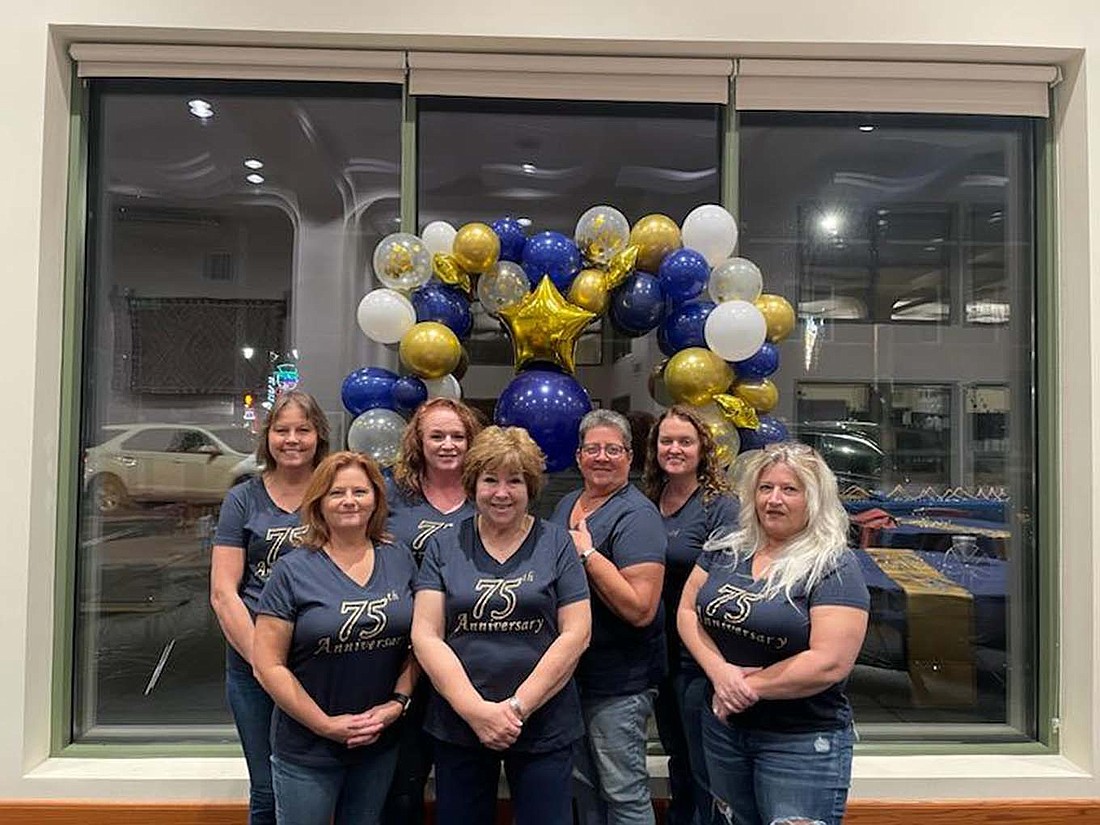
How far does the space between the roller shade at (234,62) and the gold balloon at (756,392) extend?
160 cm

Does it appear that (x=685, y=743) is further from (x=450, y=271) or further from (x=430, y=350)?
(x=450, y=271)

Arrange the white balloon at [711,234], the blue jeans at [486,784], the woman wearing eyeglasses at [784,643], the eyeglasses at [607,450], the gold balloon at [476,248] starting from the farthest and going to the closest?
A: the white balloon at [711,234]
the gold balloon at [476,248]
the eyeglasses at [607,450]
the blue jeans at [486,784]
the woman wearing eyeglasses at [784,643]

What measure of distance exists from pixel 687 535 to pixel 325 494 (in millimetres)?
→ 931

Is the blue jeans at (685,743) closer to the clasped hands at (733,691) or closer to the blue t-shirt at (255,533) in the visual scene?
the clasped hands at (733,691)

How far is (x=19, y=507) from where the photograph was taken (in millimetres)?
2699

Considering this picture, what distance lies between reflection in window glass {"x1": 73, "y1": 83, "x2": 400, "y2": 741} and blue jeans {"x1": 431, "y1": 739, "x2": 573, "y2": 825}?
55.1 inches

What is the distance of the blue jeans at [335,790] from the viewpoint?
1.88 meters

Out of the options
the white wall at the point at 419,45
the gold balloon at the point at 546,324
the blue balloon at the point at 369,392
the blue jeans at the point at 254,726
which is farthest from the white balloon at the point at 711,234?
the blue jeans at the point at 254,726

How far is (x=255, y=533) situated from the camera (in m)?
2.15

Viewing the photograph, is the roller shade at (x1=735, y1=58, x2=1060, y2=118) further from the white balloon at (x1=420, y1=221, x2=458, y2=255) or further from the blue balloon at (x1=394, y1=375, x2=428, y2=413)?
the blue balloon at (x1=394, y1=375, x2=428, y2=413)

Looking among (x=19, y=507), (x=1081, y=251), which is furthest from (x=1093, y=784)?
(x=19, y=507)

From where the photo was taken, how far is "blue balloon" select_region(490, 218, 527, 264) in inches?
105

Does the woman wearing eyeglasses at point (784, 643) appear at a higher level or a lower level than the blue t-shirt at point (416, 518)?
lower

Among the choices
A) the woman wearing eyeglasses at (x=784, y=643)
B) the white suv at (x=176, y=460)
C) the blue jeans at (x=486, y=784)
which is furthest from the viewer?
the white suv at (x=176, y=460)
